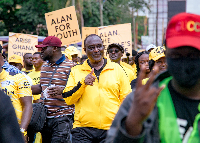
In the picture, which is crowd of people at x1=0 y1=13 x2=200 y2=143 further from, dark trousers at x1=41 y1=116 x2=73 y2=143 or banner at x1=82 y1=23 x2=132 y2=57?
banner at x1=82 y1=23 x2=132 y2=57

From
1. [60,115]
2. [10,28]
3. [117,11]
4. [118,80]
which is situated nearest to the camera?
[118,80]

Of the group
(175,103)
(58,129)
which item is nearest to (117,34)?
(58,129)

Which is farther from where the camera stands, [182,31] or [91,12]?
[91,12]

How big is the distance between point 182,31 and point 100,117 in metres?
2.74

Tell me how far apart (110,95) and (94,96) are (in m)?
0.21

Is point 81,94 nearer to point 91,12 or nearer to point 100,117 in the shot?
point 100,117

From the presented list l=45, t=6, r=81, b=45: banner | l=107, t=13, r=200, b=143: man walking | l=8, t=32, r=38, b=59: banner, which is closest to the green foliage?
l=8, t=32, r=38, b=59: banner

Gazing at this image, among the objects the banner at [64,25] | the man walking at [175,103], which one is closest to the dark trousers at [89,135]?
the man walking at [175,103]

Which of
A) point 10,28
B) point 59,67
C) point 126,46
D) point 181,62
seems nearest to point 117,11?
point 10,28

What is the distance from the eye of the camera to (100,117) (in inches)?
169

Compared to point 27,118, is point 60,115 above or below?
below

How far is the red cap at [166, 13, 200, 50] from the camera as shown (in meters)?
1.67

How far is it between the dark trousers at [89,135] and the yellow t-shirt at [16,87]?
0.77 meters

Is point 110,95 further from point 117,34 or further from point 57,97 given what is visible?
point 117,34
